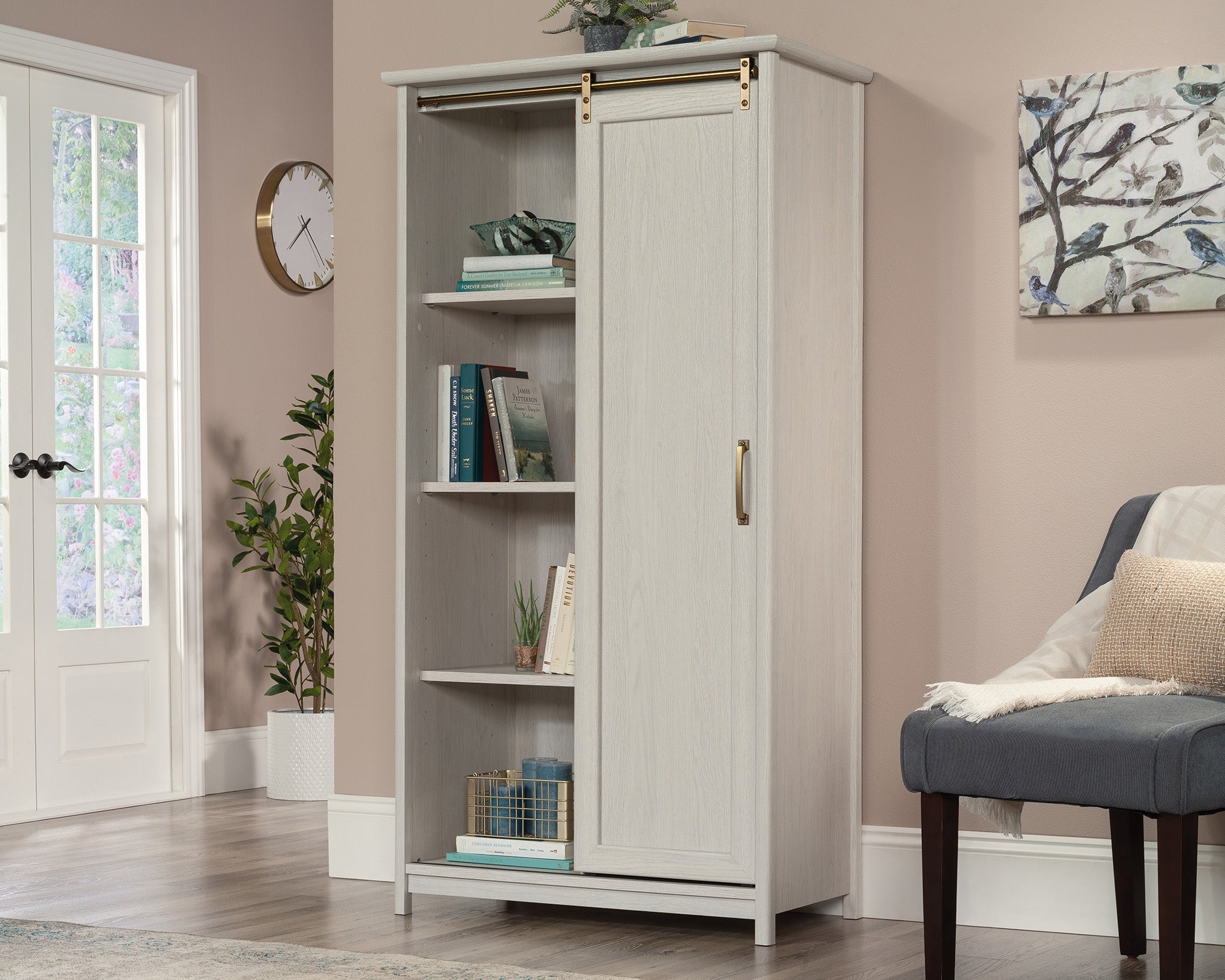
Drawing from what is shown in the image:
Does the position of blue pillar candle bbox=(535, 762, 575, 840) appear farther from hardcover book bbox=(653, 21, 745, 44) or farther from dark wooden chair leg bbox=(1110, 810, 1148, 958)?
hardcover book bbox=(653, 21, 745, 44)

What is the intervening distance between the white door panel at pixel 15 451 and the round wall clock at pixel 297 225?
92 cm

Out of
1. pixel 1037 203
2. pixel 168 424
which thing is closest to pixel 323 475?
pixel 168 424

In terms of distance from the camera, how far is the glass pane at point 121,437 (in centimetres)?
495

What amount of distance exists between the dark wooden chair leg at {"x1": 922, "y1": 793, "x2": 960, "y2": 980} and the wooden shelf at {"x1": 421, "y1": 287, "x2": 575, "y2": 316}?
4.29 ft

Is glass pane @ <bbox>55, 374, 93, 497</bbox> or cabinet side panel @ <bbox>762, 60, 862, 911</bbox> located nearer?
cabinet side panel @ <bbox>762, 60, 862, 911</bbox>

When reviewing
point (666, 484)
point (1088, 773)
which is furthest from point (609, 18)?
point (1088, 773)

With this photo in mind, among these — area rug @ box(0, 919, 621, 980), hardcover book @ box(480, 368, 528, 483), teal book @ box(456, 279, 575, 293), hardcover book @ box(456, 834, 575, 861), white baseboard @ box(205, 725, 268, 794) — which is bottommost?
white baseboard @ box(205, 725, 268, 794)

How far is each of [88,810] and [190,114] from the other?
223cm

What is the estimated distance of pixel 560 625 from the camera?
3.34 meters

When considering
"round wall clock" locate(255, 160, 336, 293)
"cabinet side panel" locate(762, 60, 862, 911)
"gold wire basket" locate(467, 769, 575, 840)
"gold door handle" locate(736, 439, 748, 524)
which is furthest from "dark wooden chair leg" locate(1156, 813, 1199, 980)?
"round wall clock" locate(255, 160, 336, 293)

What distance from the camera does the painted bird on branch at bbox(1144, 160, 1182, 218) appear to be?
3115mm

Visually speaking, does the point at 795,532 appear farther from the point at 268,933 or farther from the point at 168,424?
the point at 168,424

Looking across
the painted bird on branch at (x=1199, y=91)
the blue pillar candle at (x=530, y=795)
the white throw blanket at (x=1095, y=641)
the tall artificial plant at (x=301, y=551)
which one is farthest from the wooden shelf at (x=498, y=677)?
the tall artificial plant at (x=301, y=551)

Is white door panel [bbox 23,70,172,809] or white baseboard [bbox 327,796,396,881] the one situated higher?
white door panel [bbox 23,70,172,809]
